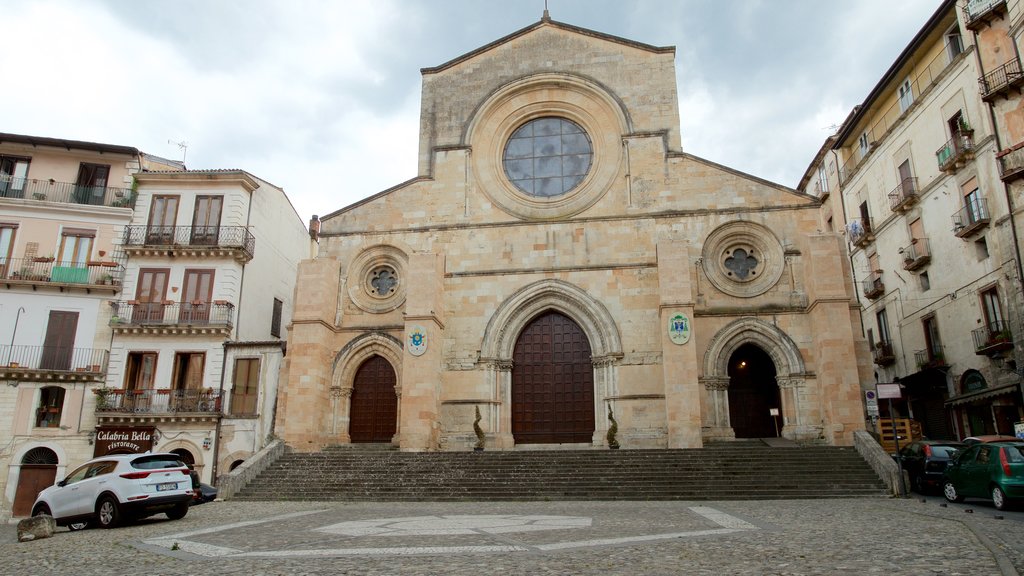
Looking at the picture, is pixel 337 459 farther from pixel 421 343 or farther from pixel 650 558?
pixel 650 558

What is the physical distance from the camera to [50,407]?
22.5 m

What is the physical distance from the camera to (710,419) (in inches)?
787

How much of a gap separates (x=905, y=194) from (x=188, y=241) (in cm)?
2602

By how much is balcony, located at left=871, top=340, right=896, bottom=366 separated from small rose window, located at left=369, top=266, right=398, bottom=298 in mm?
19966

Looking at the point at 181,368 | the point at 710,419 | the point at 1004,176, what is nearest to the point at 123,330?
the point at 181,368

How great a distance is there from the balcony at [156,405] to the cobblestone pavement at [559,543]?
33.6 ft

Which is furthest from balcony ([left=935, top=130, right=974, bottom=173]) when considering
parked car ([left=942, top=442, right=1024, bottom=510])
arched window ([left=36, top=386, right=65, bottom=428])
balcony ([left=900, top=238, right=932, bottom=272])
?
arched window ([left=36, top=386, right=65, bottom=428])

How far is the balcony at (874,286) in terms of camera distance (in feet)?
93.5

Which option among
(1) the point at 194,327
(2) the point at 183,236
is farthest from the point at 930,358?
(2) the point at 183,236

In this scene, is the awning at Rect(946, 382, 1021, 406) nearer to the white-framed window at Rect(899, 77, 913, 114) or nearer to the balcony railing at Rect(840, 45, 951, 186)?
the balcony railing at Rect(840, 45, 951, 186)

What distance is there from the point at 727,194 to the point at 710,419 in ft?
22.8

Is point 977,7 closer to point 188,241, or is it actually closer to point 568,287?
point 568,287

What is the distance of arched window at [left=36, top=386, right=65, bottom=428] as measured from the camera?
22375 millimetres

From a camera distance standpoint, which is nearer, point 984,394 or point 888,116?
point 984,394
